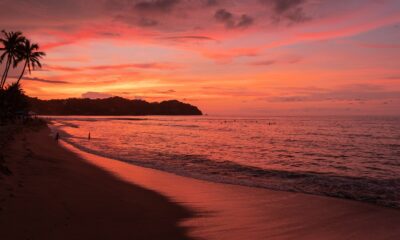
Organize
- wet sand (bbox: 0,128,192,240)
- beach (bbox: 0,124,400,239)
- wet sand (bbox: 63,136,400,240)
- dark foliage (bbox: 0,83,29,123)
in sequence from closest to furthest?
wet sand (bbox: 0,128,192,240)
beach (bbox: 0,124,400,239)
wet sand (bbox: 63,136,400,240)
dark foliage (bbox: 0,83,29,123)

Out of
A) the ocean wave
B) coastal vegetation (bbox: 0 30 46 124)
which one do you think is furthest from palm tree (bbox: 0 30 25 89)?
the ocean wave

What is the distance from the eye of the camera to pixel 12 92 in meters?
56.8

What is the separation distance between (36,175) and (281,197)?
11.1m

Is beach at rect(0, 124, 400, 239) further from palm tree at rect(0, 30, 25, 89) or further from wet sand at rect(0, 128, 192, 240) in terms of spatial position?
palm tree at rect(0, 30, 25, 89)

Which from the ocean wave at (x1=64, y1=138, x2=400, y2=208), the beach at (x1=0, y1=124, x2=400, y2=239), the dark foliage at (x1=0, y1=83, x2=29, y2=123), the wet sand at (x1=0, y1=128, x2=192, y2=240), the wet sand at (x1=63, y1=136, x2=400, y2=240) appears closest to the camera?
the wet sand at (x1=0, y1=128, x2=192, y2=240)

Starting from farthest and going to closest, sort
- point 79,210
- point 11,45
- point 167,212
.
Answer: point 11,45
point 167,212
point 79,210

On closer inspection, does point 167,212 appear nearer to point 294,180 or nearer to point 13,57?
point 294,180

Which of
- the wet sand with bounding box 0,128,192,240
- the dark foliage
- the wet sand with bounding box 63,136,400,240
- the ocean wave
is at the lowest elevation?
the ocean wave

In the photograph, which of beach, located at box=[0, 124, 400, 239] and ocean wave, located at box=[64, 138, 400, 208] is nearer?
beach, located at box=[0, 124, 400, 239]

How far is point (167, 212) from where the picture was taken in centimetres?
1086

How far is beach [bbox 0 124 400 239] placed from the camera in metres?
8.35

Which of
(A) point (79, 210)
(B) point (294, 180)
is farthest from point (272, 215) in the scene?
(B) point (294, 180)

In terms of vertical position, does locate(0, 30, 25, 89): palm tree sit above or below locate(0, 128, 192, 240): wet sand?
above

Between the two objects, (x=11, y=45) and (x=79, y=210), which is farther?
(x=11, y=45)
